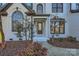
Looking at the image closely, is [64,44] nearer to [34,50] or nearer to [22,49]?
[34,50]

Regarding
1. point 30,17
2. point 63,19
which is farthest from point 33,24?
point 63,19

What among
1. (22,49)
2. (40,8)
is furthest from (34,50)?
(40,8)

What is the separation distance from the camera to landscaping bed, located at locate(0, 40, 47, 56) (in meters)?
2.52

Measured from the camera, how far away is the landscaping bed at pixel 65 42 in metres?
2.53

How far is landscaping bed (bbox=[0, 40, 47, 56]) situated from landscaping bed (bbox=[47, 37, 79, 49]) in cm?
11

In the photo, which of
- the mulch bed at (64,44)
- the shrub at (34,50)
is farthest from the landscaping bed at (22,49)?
the mulch bed at (64,44)

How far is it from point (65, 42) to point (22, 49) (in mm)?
419

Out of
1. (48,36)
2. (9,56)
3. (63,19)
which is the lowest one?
(9,56)

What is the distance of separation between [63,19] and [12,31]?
506 millimetres

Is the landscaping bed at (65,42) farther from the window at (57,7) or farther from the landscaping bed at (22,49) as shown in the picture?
the window at (57,7)

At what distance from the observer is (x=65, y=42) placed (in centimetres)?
252

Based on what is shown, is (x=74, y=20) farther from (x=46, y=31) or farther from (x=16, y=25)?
(x=16, y=25)

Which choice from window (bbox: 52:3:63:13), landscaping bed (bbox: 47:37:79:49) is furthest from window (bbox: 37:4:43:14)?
landscaping bed (bbox: 47:37:79:49)

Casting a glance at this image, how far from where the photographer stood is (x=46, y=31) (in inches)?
100
